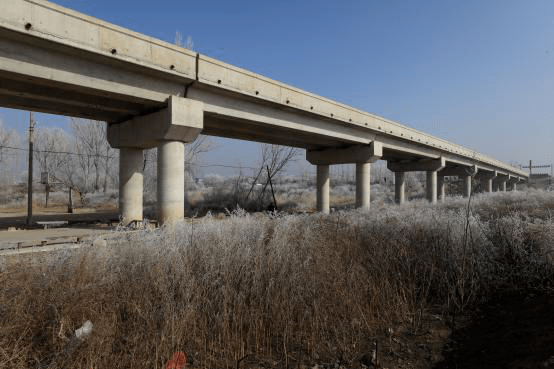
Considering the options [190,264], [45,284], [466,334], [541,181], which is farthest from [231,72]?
[541,181]

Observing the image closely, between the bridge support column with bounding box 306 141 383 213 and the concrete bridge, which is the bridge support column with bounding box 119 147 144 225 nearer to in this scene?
the concrete bridge

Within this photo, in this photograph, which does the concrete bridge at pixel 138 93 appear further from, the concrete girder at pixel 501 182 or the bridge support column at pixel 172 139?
the concrete girder at pixel 501 182

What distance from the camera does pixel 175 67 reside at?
10.1 meters

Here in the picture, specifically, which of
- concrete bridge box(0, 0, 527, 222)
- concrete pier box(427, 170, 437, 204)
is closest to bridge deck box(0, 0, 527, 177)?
concrete bridge box(0, 0, 527, 222)

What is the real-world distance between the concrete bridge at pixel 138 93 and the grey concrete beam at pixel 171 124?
0.03 meters

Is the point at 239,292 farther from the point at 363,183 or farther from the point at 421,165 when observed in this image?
the point at 421,165

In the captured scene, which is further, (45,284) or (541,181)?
(541,181)

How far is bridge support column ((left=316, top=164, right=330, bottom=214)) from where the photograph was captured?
2136 centimetres

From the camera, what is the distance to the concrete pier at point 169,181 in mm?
11172

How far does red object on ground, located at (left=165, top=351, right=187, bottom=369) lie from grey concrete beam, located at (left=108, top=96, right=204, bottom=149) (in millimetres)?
8268

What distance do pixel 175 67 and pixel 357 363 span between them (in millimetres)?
Result: 9296

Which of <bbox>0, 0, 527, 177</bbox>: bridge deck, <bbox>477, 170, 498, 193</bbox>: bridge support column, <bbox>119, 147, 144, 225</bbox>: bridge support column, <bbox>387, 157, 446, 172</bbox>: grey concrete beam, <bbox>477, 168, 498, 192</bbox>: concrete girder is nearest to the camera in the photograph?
<bbox>0, 0, 527, 177</bbox>: bridge deck

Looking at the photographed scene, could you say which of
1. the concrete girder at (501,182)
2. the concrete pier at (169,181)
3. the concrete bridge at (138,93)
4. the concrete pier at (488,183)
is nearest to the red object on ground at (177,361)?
the concrete bridge at (138,93)

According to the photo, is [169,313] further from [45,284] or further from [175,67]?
[175,67]
